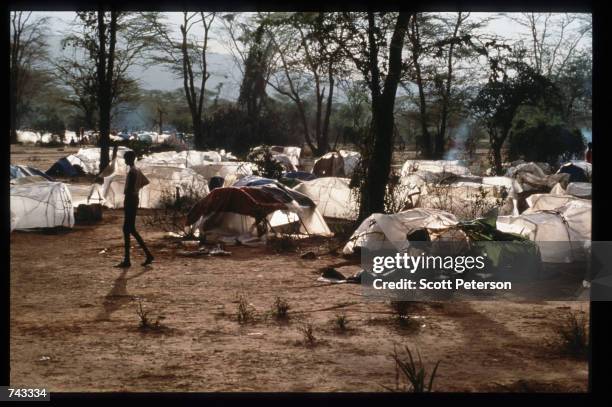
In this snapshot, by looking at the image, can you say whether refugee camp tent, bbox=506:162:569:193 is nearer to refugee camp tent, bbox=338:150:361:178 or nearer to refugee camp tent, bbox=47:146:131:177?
refugee camp tent, bbox=338:150:361:178

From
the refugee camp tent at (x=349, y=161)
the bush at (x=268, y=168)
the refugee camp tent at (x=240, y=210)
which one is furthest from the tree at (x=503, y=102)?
the refugee camp tent at (x=240, y=210)

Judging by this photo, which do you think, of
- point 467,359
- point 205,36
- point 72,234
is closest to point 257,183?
point 72,234

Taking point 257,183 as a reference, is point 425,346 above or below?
below

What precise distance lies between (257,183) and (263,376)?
7.50 metres

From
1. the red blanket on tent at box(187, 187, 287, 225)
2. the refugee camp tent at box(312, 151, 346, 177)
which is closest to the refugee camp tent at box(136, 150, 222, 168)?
the refugee camp tent at box(312, 151, 346, 177)

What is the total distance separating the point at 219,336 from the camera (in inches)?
253

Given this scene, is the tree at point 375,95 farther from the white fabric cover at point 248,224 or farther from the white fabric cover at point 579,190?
the white fabric cover at point 579,190

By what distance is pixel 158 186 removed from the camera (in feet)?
53.3

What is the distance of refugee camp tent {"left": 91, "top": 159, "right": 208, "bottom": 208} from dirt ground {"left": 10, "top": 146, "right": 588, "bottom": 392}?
6.29 m

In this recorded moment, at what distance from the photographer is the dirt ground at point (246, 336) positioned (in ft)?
17.2

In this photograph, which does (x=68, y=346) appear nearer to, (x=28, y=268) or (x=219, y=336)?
(x=219, y=336)

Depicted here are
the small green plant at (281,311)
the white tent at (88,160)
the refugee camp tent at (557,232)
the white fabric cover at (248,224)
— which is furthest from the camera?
the white tent at (88,160)

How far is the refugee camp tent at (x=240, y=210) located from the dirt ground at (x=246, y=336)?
201 centimetres

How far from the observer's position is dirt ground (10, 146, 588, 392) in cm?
523
